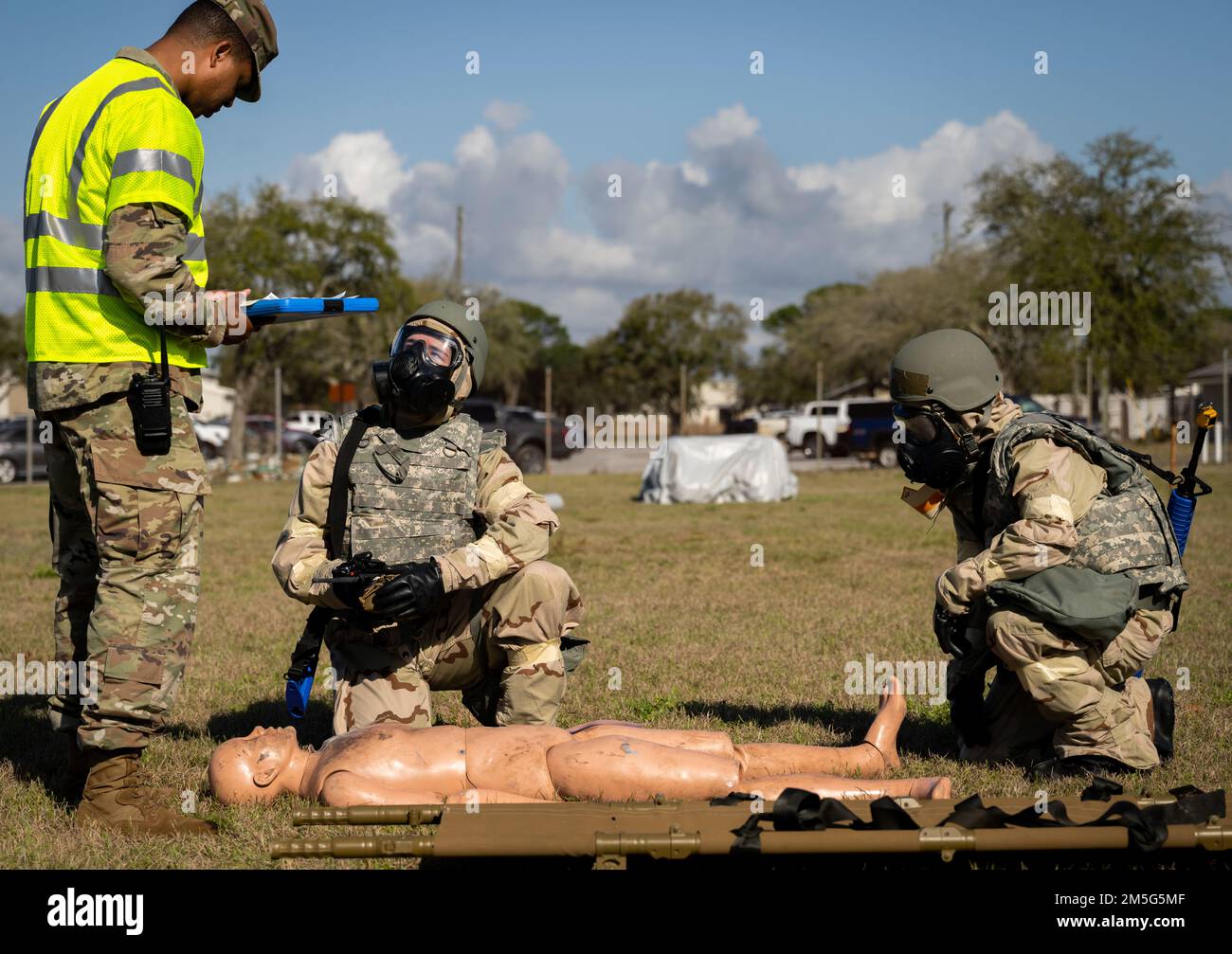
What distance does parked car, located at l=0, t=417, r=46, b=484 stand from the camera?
30016 millimetres

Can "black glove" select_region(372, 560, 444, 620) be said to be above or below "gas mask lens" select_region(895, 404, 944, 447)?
below

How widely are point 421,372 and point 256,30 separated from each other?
4.49 feet

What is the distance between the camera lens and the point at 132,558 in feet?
13.1

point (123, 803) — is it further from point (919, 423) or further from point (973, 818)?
point (919, 423)

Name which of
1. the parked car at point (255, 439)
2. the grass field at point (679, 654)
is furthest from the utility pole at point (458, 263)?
the grass field at point (679, 654)

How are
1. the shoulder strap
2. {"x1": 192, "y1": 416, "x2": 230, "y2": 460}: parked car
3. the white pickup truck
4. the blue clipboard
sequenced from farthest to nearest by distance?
the white pickup truck, {"x1": 192, "y1": 416, "x2": 230, "y2": 460}: parked car, the shoulder strap, the blue clipboard

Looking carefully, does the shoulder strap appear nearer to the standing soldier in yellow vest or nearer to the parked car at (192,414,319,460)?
the standing soldier in yellow vest

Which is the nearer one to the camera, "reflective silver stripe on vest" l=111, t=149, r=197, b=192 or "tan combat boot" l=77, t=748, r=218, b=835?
"reflective silver stripe on vest" l=111, t=149, r=197, b=192

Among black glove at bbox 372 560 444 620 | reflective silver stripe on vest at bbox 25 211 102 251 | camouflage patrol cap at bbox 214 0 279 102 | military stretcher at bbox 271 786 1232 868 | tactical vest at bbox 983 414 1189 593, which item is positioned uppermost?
camouflage patrol cap at bbox 214 0 279 102

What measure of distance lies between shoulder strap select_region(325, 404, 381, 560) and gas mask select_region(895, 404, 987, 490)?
225 centimetres

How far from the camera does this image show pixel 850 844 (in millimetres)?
3041

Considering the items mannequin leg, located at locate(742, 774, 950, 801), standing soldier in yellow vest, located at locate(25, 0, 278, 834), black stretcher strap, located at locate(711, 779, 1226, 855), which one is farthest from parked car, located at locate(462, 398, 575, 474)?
black stretcher strap, located at locate(711, 779, 1226, 855)
